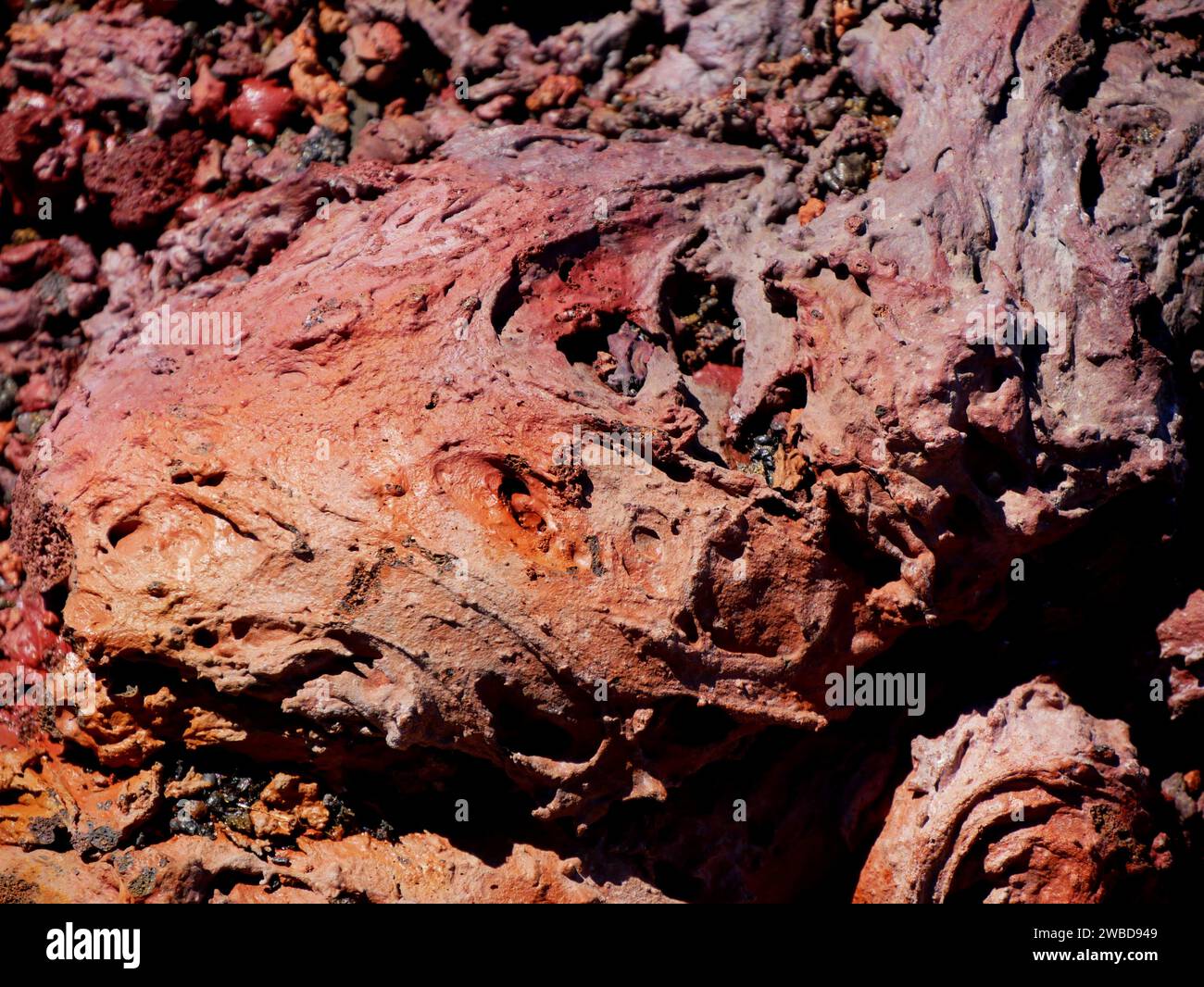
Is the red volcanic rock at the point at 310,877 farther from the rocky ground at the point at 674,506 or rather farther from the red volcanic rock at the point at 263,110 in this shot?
the red volcanic rock at the point at 263,110

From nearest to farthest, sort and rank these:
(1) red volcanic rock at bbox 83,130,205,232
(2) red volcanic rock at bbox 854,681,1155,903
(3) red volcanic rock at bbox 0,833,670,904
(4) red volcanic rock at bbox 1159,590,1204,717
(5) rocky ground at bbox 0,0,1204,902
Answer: (5) rocky ground at bbox 0,0,1204,902 → (3) red volcanic rock at bbox 0,833,670,904 → (2) red volcanic rock at bbox 854,681,1155,903 → (4) red volcanic rock at bbox 1159,590,1204,717 → (1) red volcanic rock at bbox 83,130,205,232

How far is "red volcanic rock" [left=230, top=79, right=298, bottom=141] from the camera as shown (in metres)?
5.34

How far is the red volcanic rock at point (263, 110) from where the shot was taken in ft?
17.5

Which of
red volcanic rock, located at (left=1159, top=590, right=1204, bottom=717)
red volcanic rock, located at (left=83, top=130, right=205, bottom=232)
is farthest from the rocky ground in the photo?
red volcanic rock, located at (left=83, top=130, right=205, bottom=232)

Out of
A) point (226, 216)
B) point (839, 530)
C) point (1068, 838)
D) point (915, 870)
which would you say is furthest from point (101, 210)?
point (1068, 838)

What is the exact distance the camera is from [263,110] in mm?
5340

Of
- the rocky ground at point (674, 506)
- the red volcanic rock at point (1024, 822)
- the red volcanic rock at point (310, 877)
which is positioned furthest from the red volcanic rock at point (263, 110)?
the red volcanic rock at point (1024, 822)

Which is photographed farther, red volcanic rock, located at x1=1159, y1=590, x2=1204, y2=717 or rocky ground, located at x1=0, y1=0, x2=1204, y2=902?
red volcanic rock, located at x1=1159, y1=590, x2=1204, y2=717

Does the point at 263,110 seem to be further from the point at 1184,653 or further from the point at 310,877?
the point at 1184,653

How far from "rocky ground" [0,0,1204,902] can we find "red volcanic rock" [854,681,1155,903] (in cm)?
2

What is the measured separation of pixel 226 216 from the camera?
4949 millimetres

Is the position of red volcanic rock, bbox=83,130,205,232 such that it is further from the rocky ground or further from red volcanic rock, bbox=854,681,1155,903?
red volcanic rock, bbox=854,681,1155,903

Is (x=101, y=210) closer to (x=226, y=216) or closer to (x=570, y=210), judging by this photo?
(x=226, y=216)

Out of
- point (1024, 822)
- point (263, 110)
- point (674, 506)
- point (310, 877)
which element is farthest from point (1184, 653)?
point (263, 110)
